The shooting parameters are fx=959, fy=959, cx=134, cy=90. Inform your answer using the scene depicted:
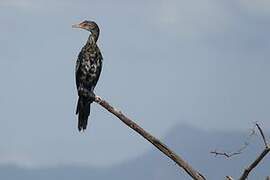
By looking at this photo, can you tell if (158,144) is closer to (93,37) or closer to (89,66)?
(93,37)

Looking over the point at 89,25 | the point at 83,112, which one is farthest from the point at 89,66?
the point at 83,112

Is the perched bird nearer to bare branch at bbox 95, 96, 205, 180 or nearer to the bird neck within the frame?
the bird neck

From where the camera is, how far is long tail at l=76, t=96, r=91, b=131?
737 inches

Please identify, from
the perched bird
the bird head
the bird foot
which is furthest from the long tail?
the bird head

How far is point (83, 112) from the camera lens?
19203mm

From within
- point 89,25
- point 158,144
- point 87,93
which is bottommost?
point 158,144

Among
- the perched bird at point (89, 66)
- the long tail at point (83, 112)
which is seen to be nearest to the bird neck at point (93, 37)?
the perched bird at point (89, 66)

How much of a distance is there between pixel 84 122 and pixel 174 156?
503 centimetres

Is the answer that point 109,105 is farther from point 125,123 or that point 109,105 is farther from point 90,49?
point 90,49

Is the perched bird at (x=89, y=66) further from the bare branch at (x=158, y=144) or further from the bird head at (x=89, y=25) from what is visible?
the bare branch at (x=158, y=144)

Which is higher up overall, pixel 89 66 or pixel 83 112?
pixel 89 66

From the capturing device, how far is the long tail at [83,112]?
61.4ft

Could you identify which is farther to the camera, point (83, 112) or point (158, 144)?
point (83, 112)

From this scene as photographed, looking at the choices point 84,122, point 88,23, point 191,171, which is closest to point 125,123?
point 191,171
